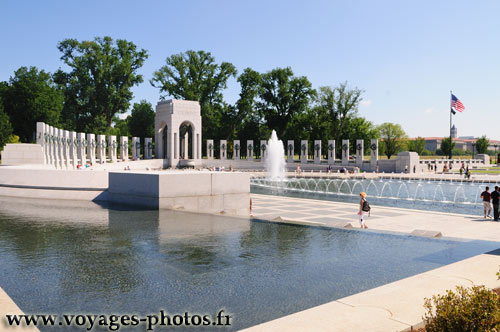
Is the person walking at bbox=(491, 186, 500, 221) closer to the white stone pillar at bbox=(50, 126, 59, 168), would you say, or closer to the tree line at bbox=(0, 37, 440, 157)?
the white stone pillar at bbox=(50, 126, 59, 168)

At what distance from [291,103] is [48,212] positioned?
68.2 m

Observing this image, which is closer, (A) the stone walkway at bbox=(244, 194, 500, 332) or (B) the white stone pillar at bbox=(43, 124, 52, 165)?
(A) the stone walkway at bbox=(244, 194, 500, 332)

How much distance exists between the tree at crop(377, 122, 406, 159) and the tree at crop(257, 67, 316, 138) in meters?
41.8

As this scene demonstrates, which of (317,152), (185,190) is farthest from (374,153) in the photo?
(185,190)

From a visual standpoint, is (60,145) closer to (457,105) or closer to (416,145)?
(457,105)

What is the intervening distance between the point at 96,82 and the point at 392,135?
3284 inches

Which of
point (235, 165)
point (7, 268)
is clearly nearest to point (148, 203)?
point (7, 268)

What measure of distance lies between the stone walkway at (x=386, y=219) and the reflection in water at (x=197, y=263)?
2.18 metres

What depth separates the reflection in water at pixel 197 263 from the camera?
6078 millimetres

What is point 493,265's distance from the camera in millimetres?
8039

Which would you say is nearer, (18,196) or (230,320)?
(230,320)

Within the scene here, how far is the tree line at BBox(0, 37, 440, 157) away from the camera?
6544 centimetres

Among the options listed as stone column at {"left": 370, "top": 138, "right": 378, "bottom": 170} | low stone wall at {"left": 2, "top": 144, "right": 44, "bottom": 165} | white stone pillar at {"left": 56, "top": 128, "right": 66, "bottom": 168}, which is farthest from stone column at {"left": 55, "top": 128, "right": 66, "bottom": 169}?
stone column at {"left": 370, "top": 138, "right": 378, "bottom": 170}

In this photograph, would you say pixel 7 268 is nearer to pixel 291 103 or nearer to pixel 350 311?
pixel 350 311
